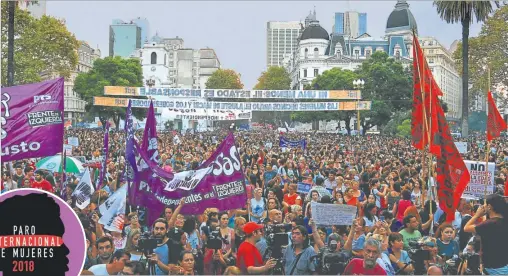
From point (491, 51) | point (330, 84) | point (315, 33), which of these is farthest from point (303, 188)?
point (315, 33)

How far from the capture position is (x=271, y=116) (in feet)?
311

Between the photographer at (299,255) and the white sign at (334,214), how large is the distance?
521 mm

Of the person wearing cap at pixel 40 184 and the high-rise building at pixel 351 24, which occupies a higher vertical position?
the high-rise building at pixel 351 24

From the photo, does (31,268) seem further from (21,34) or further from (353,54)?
(353,54)

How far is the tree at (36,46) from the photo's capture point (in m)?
33.9

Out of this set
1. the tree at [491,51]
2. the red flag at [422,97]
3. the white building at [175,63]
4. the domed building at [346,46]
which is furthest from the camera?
the domed building at [346,46]

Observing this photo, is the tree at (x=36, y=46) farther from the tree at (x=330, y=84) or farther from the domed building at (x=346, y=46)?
the domed building at (x=346, y=46)

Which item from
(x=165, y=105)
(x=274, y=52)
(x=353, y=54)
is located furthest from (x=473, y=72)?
(x=274, y=52)

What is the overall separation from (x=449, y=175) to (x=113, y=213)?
4.27 metres

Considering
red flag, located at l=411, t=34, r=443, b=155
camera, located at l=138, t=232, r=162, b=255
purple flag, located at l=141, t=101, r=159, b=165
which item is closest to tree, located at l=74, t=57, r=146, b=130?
purple flag, located at l=141, t=101, r=159, b=165

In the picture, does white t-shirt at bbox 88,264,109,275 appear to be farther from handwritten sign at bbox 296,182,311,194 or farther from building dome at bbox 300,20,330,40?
building dome at bbox 300,20,330,40

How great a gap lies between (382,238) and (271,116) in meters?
87.1

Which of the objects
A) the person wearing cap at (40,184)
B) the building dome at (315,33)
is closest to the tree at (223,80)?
the building dome at (315,33)

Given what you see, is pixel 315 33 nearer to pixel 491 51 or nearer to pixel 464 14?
pixel 491 51
